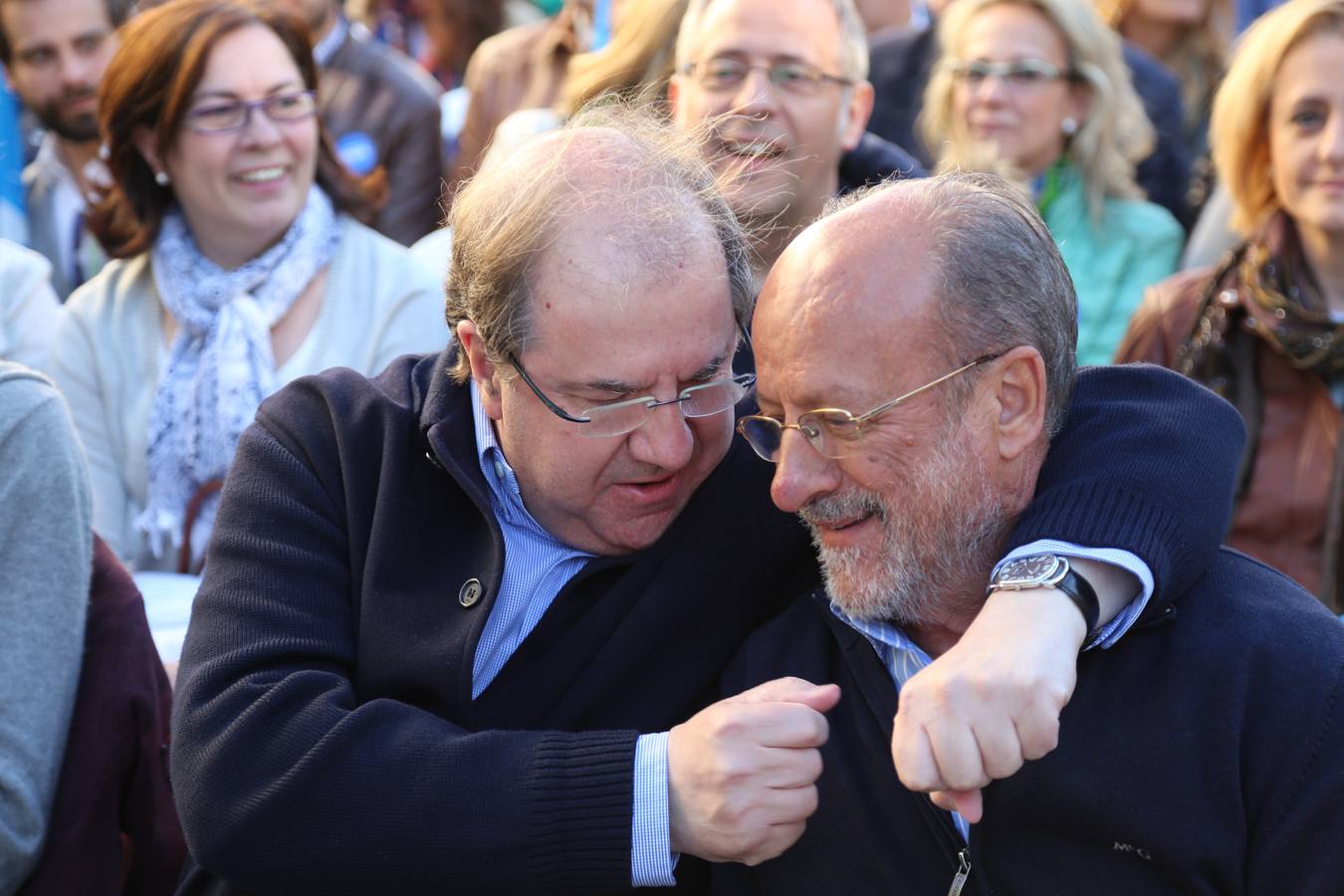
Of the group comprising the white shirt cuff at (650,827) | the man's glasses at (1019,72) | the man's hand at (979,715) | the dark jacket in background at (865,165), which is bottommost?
the white shirt cuff at (650,827)

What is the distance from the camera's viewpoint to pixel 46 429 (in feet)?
9.32

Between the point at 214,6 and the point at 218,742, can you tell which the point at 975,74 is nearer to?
the point at 214,6

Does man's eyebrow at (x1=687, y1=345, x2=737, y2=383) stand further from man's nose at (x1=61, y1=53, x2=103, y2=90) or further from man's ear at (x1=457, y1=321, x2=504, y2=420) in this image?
man's nose at (x1=61, y1=53, x2=103, y2=90)

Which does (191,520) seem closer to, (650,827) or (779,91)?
(779,91)

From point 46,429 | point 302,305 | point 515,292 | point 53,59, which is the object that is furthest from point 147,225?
point 515,292

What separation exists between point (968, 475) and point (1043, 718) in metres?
0.56

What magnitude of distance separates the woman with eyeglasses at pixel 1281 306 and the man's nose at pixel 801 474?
2054 mm

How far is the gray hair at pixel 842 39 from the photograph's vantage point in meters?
4.42

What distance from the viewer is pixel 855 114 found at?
4523 mm

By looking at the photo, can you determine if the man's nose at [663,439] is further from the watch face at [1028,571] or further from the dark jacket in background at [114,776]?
the dark jacket in background at [114,776]

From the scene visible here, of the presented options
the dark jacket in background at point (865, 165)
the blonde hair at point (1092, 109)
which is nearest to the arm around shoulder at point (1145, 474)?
the dark jacket in background at point (865, 165)

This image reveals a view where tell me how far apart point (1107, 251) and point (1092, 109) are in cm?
49

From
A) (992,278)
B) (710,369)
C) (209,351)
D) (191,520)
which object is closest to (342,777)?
(710,369)

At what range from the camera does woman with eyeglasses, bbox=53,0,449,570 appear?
4.37m
